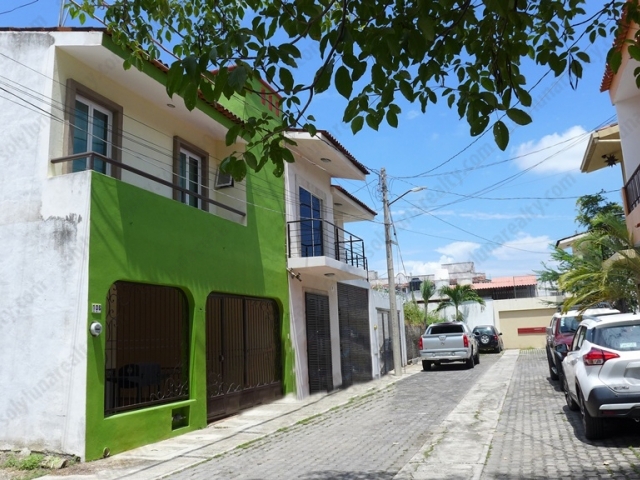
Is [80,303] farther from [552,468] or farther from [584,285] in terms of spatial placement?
[584,285]

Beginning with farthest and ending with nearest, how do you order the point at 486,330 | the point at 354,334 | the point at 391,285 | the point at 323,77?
the point at 486,330, the point at 391,285, the point at 354,334, the point at 323,77

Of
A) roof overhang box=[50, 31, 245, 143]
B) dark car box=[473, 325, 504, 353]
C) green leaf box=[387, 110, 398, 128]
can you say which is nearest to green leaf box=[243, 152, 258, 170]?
green leaf box=[387, 110, 398, 128]

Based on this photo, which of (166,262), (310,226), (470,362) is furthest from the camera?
(470,362)

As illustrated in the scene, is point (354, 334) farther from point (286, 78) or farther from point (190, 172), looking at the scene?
point (286, 78)

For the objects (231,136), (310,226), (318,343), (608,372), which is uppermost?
Result: (310,226)

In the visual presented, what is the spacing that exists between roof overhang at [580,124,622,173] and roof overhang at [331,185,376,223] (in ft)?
23.5

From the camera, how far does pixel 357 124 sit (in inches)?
175

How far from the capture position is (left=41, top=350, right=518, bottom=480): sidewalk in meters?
7.20

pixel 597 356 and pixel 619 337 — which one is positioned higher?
A: pixel 619 337

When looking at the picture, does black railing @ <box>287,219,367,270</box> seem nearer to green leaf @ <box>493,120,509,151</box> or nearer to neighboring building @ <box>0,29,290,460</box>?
neighboring building @ <box>0,29,290,460</box>

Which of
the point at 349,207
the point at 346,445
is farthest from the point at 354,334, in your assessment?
the point at 346,445

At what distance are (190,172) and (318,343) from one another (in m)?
6.26

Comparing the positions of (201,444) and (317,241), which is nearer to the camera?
(201,444)

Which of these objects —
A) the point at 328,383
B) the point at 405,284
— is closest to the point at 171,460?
the point at 328,383
